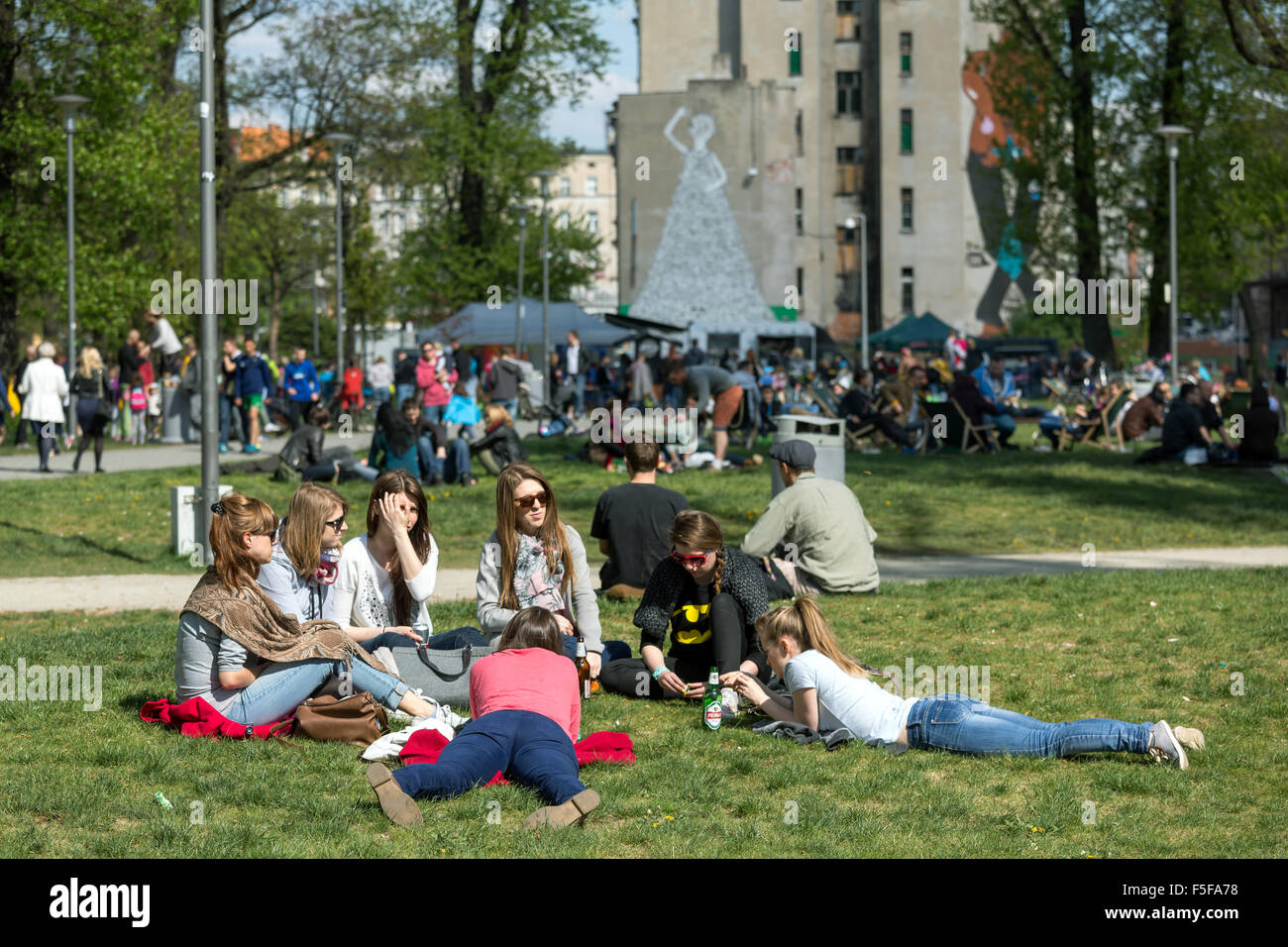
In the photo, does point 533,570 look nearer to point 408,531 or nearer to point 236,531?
point 408,531

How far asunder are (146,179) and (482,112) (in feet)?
56.9

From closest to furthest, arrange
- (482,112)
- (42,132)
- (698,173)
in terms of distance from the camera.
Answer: (42,132)
(482,112)
(698,173)

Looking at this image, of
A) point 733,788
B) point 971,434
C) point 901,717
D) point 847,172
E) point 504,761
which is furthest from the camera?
point 847,172

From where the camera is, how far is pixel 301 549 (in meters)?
7.96

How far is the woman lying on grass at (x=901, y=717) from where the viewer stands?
6.96 meters

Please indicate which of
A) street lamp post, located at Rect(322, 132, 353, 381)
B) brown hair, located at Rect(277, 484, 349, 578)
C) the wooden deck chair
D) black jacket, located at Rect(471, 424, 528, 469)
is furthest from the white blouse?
street lamp post, located at Rect(322, 132, 353, 381)

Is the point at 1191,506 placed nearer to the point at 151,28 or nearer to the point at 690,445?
the point at 690,445

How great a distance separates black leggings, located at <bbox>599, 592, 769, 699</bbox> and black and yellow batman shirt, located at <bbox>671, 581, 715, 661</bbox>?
0.02m

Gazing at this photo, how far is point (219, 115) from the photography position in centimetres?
3372

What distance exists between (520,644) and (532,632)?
78 mm

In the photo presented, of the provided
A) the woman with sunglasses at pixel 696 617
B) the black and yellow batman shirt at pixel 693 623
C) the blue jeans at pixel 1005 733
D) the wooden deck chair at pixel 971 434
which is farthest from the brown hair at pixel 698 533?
the wooden deck chair at pixel 971 434

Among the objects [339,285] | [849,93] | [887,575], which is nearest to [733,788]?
[887,575]

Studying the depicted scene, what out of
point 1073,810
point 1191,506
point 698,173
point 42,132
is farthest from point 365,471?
point 698,173

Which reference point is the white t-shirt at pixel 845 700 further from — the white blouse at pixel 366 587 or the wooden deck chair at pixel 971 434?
the wooden deck chair at pixel 971 434
